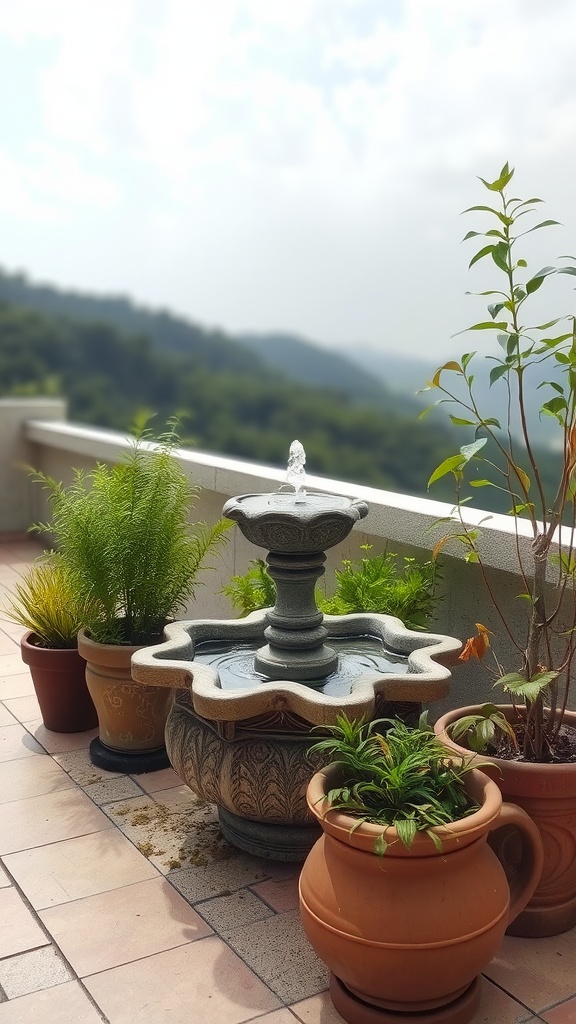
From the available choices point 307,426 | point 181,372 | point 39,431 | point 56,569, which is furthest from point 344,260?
point 56,569

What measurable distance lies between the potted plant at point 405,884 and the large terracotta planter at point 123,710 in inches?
56.8

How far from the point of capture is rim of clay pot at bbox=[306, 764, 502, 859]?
1936mm

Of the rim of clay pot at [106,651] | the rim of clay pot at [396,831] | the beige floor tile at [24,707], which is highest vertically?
the rim of clay pot at [396,831]

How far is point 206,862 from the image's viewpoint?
2.86 meters

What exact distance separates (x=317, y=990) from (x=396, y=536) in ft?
5.81

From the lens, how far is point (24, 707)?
423 centimetres

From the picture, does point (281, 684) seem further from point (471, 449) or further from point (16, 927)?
point (16, 927)

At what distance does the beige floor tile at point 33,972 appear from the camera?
2.23 metres

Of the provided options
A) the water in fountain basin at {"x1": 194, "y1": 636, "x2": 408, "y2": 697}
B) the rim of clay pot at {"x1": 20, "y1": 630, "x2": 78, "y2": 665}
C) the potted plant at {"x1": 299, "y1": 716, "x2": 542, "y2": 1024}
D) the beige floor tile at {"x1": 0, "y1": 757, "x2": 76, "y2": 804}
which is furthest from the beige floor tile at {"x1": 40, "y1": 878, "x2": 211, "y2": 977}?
the rim of clay pot at {"x1": 20, "y1": 630, "x2": 78, "y2": 665}

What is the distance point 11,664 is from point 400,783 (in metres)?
3.28

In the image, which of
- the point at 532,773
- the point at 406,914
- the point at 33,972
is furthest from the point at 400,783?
the point at 33,972

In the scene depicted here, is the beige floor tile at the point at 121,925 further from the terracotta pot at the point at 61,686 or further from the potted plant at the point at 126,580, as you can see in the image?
the terracotta pot at the point at 61,686

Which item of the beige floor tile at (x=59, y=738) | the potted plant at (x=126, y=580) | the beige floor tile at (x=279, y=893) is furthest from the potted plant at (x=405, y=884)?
the beige floor tile at (x=59, y=738)

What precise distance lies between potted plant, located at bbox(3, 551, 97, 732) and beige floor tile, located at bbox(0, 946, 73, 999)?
1.54 meters
